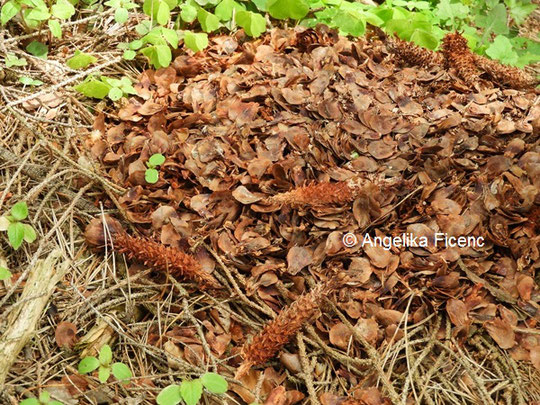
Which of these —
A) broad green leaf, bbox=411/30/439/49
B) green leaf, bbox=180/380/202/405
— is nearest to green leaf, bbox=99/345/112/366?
green leaf, bbox=180/380/202/405

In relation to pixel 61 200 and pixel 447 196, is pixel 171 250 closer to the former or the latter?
pixel 61 200

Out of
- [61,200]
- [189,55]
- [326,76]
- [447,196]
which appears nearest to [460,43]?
[326,76]

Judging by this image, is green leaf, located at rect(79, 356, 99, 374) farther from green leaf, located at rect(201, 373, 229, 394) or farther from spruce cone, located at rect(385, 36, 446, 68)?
spruce cone, located at rect(385, 36, 446, 68)

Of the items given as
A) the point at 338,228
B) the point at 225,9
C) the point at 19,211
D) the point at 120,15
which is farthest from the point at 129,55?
the point at 338,228

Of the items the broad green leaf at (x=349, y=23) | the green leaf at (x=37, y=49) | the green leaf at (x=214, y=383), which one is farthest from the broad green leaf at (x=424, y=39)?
the green leaf at (x=214, y=383)

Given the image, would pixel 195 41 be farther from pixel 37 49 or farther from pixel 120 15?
pixel 37 49

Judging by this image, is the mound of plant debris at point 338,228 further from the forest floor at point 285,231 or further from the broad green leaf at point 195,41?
the broad green leaf at point 195,41
